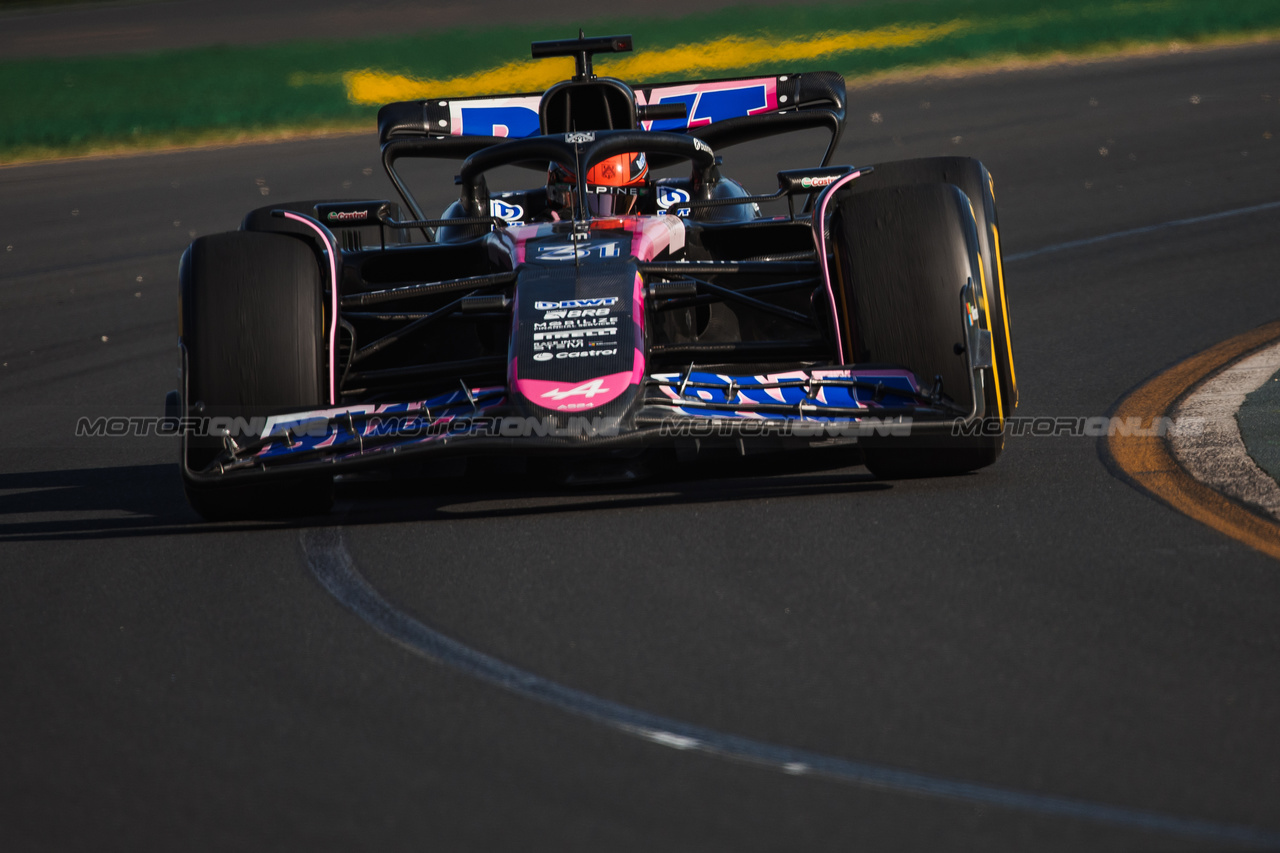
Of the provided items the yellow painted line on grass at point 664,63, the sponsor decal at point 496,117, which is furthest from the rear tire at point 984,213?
the yellow painted line on grass at point 664,63

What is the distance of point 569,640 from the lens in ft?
13.9

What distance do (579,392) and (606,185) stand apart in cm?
232

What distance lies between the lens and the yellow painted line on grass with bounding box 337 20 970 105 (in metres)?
20.3

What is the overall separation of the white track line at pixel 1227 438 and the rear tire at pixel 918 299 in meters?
0.78

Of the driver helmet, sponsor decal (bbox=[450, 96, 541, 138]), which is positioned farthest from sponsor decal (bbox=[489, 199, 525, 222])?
sponsor decal (bbox=[450, 96, 541, 138])

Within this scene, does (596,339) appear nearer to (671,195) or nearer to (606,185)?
(606,185)

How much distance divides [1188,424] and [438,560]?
3.15 meters

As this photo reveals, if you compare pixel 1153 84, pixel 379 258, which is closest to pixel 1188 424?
pixel 379 258

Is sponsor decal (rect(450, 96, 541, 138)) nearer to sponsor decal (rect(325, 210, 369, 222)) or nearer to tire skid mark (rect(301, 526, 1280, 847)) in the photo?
sponsor decal (rect(325, 210, 369, 222))

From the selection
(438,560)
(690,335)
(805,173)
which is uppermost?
(805,173)

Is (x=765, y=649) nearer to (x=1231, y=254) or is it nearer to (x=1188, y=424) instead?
(x=1188, y=424)

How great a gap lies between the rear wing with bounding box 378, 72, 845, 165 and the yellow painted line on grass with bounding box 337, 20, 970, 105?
11.5 meters

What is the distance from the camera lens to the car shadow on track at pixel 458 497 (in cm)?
567

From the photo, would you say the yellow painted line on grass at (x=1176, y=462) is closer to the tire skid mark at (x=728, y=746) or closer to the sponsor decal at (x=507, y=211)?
the tire skid mark at (x=728, y=746)
